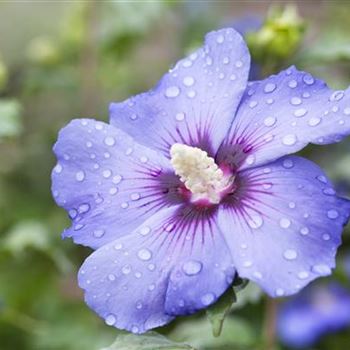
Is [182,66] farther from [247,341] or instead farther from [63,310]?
[63,310]

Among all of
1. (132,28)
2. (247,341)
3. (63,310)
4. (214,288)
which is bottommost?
(63,310)

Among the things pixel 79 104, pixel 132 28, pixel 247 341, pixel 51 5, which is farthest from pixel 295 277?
pixel 51 5

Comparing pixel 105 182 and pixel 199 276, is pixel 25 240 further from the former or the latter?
pixel 199 276

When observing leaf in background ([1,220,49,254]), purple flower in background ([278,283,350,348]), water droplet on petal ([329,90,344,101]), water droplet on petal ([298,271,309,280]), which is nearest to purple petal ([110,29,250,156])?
water droplet on petal ([329,90,344,101])

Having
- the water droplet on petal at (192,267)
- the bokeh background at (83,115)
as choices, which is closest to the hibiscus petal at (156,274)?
the water droplet on petal at (192,267)

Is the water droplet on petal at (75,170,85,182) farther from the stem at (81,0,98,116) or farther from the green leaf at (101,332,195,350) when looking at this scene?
the stem at (81,0,98,116)

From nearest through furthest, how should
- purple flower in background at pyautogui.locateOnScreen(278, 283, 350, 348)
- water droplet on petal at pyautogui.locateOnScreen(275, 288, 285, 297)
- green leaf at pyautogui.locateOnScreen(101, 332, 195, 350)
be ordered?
Answer: water droplet on petal at pyautogui.locateOnScreen(275, 288, 285, 297) → green leaf at pyautogui.locateOnScreen(101, 332, 195, 350) → purple flower in background at pyautogui.locateOnScreen(278, 283, 350, 348)

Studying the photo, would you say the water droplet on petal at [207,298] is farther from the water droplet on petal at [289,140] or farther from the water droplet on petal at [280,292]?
the water droplet on petal at [289,140]
